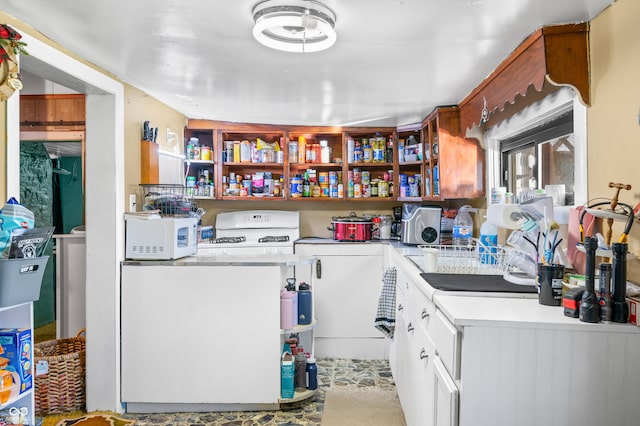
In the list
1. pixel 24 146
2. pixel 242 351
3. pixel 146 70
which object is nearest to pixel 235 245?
pixel 242 351

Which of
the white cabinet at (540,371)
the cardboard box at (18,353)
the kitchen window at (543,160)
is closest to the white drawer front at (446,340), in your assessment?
the white cabinet at (540,371)

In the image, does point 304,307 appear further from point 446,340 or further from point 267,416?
point 446,340

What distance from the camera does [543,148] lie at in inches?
93.9

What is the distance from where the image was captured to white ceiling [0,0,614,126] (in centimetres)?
161

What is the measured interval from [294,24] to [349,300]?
2.46m

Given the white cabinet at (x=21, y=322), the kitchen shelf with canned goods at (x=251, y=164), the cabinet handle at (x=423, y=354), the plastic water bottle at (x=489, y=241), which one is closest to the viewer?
the white cabinet at (x=21, y=322)

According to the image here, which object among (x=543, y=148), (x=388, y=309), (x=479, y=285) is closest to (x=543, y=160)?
(x=543, y=148)

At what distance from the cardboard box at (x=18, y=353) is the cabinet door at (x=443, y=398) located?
1.60 meters

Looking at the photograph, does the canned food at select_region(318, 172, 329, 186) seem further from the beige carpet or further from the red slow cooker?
the beige carpet

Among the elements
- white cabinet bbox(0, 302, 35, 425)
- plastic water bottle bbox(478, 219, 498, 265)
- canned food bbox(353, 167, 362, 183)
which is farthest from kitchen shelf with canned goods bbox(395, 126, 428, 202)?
white cabinet bbox(0, 302, 35, 425)

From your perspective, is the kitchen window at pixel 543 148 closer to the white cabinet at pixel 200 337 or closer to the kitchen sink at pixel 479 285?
the kitchen sink at pixel 479 285

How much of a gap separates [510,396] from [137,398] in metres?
2.24

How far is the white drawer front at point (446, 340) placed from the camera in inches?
52.8

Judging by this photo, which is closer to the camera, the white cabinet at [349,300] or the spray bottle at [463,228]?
the spray bottle at [463,228]
